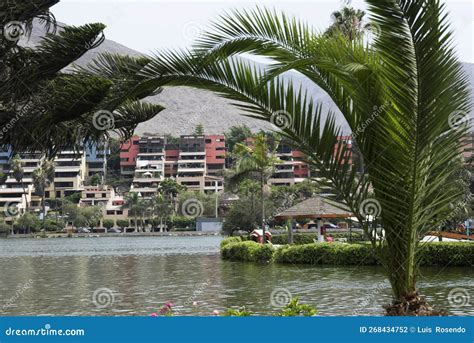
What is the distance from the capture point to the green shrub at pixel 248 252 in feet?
104

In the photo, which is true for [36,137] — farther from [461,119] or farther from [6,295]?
[6,295]

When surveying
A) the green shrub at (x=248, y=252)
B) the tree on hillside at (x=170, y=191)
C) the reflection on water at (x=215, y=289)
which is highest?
the tree on hillside at (x=170, y=191)

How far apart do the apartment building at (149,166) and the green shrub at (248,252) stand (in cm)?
11579

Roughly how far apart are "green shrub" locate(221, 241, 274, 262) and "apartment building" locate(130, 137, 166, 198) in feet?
380

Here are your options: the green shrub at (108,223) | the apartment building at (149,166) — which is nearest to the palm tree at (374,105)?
the green shrub at (108,223)

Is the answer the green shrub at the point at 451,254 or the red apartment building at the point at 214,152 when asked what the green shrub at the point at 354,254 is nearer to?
the green shrub at the point at 451,254

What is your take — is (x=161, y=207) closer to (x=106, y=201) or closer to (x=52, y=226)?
(x=52, y=226)

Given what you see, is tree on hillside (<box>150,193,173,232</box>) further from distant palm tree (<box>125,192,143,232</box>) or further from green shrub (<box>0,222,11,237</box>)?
green shrub (<box>0,222,11,237</box>)

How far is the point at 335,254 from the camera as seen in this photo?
94.4ft

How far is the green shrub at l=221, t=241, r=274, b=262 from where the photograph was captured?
31.7m

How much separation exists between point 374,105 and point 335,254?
22.4 metres

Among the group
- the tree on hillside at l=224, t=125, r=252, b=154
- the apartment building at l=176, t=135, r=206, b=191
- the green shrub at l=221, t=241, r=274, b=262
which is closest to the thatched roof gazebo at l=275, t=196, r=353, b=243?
the green shrub at l=221, t=241, r=274, b=262

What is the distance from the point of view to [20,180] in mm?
149625

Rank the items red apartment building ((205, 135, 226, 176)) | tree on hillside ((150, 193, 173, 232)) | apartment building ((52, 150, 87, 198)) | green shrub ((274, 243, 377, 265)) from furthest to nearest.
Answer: red apartment building ((205, 135, 226, 176)) < apartment building ((52, 150, 87, 198)) < tree on hillside ((150, 193, 173, 232)) < green shrub ((274, 243, 377, 265))
